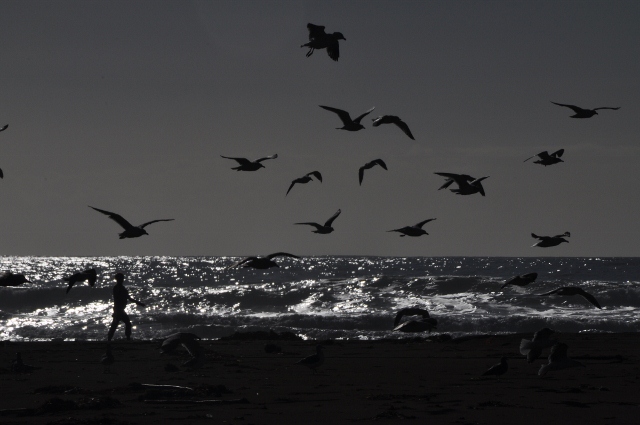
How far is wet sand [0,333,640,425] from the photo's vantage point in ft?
31.2

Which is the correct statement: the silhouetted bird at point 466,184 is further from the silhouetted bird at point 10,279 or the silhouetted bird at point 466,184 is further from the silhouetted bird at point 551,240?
the silhouetted bird at point 10,279

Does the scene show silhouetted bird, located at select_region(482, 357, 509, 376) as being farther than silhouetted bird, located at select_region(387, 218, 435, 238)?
No

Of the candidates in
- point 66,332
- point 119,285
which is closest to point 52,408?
point 119,285

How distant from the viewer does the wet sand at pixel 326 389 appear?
9516 millimetres

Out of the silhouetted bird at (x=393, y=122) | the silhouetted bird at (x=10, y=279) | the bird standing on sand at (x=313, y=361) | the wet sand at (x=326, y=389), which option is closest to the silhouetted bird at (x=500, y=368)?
the wet sand at (x=326, y=389)

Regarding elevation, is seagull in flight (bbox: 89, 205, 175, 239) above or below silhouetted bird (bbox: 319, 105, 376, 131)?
below

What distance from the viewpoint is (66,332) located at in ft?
101

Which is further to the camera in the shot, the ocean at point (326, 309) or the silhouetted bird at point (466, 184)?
the ocean at point (326, 309)

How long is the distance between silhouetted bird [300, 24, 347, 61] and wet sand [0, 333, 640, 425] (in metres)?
5.35

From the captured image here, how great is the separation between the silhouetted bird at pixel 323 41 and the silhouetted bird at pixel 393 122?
1438 mm

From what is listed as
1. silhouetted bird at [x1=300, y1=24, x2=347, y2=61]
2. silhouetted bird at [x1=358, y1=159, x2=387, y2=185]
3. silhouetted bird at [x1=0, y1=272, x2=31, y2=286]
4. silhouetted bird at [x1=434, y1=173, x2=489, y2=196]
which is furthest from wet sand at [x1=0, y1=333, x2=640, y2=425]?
silhouetted bird at [x1=300, y1=24, x2=347, y2=61]

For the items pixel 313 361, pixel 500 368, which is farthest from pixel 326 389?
pixel 500 368

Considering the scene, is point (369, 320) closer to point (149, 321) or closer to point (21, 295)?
point (149, 321)

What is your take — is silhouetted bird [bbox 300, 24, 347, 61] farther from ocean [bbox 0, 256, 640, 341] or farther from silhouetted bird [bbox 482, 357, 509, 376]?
ocean [bbox 0, 256, 640, 341]
